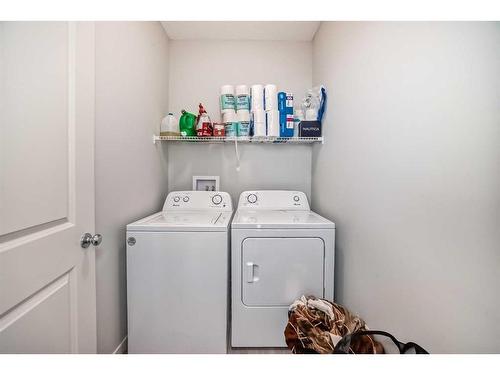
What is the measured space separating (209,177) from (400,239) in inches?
67.6

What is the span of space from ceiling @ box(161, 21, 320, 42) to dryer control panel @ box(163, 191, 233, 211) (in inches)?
62.8

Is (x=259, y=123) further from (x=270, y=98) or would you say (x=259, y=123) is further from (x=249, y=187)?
(x=249, y=187)

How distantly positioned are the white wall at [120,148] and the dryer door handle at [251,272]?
0.87 metres

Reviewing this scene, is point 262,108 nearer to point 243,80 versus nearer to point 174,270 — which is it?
point 243,80

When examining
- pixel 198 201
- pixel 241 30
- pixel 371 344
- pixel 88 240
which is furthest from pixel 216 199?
pixel 241 30

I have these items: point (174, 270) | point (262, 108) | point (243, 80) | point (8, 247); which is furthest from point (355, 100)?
point (8, 247)

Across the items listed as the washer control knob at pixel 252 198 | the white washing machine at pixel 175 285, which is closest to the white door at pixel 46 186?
the white washing machine at pixel 175 285

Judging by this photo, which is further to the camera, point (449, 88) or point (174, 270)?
point (174, 270)

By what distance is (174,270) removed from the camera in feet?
4.51

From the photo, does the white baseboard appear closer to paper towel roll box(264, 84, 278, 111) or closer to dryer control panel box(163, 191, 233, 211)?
dryer control panel box(163, 191, 233, 211)

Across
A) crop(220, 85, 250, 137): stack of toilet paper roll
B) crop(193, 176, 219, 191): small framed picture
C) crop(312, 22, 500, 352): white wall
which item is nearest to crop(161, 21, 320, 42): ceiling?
crop(220, 85, 250, 137): stack of toilet paper roll

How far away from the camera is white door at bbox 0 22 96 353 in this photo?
0.67 metres

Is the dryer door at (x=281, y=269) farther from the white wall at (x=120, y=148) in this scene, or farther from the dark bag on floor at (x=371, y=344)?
the white wall at (x=120, y=148)

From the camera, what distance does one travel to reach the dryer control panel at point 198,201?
2018mm
